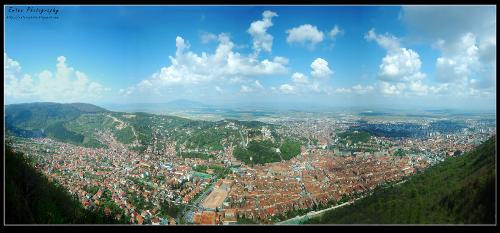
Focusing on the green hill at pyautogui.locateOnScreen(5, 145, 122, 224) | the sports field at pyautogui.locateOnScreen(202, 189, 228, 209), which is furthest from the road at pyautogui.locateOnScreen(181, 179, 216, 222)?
the green hill at pyautogui.locateOnScreen(5, 145, 122, 224)

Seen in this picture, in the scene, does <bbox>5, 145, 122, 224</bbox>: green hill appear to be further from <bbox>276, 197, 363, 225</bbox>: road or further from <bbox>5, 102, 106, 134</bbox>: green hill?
<bbox>5, 102, 106, 134</bbox>: green hill

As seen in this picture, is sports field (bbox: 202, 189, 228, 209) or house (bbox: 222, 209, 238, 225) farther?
sports field (bbox: 202, 189, 228, 209)

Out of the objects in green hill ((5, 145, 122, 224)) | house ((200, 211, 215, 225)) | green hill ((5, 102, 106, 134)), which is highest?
green hill ((5, 102, 106, 134))

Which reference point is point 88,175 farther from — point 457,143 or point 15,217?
point 457,143

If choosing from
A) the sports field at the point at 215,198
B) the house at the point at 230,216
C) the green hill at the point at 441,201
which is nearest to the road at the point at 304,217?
the green hill at the point at 441,201

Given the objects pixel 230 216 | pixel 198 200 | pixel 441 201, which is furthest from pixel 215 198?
pixel 441 201

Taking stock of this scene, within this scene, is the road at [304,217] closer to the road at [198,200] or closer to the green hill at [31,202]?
the road at [198,200]

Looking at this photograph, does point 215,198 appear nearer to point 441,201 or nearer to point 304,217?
point 304,217
